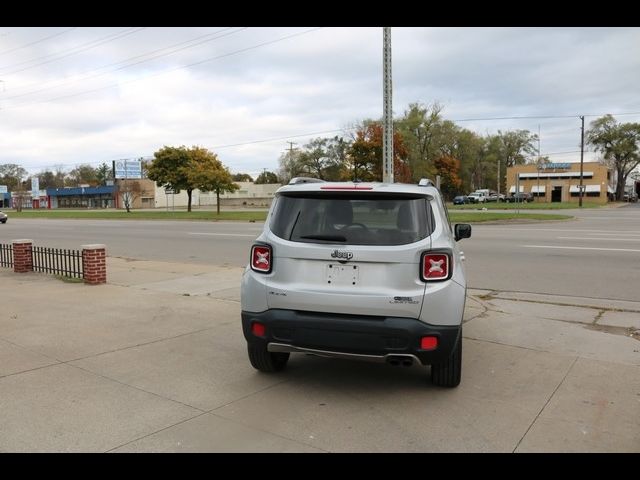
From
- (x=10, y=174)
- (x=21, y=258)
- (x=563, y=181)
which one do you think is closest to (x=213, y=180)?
(x=21, y=258)

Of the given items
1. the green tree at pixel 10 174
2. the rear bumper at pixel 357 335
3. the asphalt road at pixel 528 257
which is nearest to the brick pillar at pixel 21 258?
the asphalt road at pixel 528 257

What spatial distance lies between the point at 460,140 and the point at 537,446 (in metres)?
83.4

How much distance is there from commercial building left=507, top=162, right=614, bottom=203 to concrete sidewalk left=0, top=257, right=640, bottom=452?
77616mm

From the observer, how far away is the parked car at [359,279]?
3.94 meters

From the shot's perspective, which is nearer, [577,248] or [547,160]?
[577,248]

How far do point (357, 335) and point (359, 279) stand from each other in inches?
16.5

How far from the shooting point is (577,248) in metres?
14.6

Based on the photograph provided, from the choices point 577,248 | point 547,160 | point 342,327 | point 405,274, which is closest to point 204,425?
point 342,327

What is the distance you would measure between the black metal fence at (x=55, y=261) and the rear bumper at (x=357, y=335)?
791 centimetres

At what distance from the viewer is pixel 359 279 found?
13.3ft

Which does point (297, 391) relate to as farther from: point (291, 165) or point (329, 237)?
point (291, 165)

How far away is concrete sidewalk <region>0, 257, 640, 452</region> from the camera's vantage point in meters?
3.57

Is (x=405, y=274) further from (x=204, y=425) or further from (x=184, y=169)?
(x=184, y=169)
